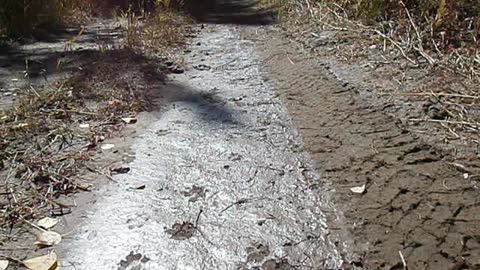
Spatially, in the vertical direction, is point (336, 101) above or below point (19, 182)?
above

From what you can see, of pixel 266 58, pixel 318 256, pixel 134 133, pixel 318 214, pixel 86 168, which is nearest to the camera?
pixel 318 256

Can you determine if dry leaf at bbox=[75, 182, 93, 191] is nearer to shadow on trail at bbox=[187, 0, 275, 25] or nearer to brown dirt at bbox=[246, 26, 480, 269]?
brown dirt at bbox=[246, 26, 480, 269]

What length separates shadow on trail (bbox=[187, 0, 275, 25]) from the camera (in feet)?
17.5

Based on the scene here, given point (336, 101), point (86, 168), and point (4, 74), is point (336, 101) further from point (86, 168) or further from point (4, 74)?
point (4, 74)

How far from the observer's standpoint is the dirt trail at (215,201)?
1.55 metres

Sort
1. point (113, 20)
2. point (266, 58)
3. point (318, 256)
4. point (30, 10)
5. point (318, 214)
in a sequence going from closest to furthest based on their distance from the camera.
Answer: point (318, 256) → point (318, 214) → point (266, 58) → point (30, 10) → point (113, 20)

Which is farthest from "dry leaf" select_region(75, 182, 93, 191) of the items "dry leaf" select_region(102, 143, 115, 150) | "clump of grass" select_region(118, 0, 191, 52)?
"clump of grass" select_region(118, 0, 191, 52)

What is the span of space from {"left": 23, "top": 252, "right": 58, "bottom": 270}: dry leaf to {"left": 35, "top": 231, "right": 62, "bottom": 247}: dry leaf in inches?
3.1

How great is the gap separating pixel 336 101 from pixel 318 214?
1.03 m

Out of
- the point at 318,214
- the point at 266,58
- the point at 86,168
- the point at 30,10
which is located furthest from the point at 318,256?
the point at 30,10

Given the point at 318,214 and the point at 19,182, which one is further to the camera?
the point at 19,182

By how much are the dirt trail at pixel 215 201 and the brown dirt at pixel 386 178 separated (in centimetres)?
9

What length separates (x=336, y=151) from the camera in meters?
2.12

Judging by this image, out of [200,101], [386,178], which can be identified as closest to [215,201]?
[386,178]
